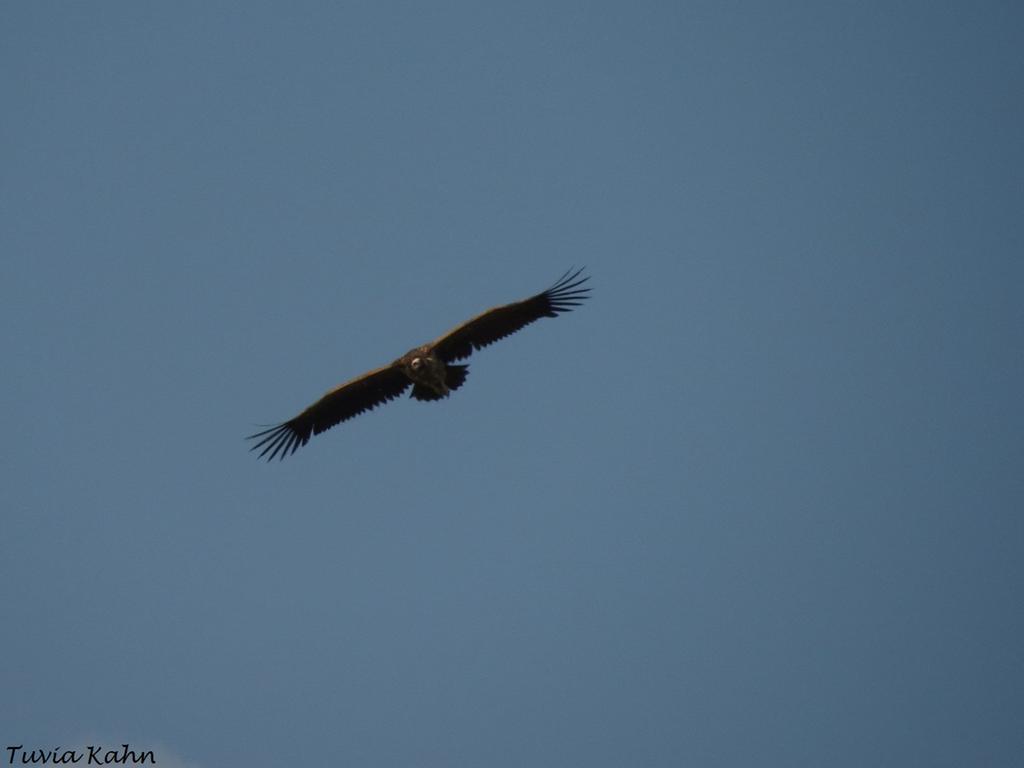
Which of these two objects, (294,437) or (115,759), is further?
(294,437)

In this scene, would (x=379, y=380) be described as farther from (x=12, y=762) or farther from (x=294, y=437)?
(x=12, y=762)

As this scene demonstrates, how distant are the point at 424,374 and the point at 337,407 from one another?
289 centimetres

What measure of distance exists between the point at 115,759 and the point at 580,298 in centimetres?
1221

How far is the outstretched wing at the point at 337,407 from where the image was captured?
80.2 feet

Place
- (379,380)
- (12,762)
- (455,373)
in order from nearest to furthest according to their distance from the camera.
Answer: (12,762) → (455,373) → (379,380)

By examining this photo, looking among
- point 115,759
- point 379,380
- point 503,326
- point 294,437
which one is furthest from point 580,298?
point 115,759

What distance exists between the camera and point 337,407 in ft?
81.3

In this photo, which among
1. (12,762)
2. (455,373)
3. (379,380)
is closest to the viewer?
(12,762)

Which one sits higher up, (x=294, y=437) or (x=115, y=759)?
(x=294, y=437)

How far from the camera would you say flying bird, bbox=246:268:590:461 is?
22.8m

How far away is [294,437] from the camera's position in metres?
24.7

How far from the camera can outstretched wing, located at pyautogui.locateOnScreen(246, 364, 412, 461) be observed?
962 inches

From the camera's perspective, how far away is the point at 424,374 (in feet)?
74.7

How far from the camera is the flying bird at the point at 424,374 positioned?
74.9 feet
